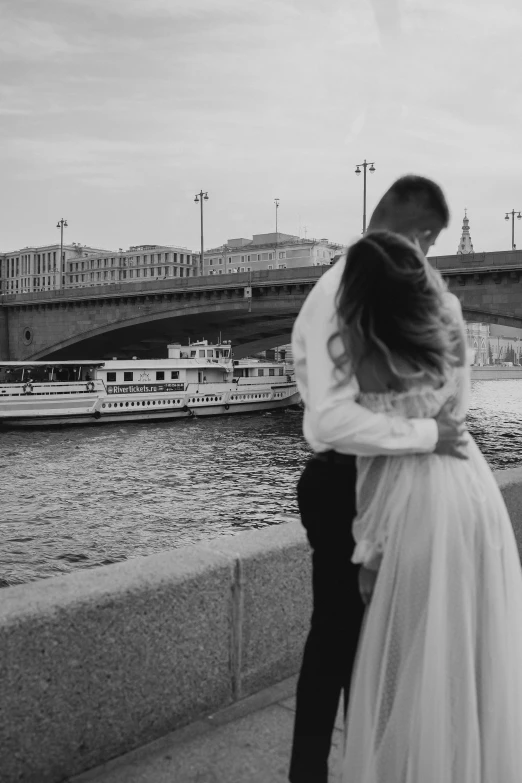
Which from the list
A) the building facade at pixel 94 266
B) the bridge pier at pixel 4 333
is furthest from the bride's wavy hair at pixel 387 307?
the building facade at pixel 94 266

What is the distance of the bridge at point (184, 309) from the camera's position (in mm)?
30125

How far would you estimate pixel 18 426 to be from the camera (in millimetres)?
29250

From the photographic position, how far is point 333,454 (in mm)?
2064

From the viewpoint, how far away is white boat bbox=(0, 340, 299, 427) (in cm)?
3005

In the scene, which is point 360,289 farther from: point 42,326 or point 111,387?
point 42,326

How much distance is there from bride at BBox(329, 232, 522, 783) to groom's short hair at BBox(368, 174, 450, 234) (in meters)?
0.19

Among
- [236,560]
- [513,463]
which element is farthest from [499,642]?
[513,463]

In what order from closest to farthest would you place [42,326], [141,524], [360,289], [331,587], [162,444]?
[360,289] < [331,587] < [141,524] < [162,444] < [42,326]

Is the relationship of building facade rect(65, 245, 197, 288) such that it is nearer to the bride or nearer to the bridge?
the bridge

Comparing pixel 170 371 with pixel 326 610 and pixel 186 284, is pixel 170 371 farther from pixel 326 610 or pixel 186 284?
pixel 326 610

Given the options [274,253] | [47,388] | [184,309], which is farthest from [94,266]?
[47,388]

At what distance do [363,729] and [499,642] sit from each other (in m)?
0.39

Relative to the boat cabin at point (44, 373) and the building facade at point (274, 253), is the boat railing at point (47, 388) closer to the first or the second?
the boat cabin at point (44, 373)

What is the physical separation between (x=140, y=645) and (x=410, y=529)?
1.03m
